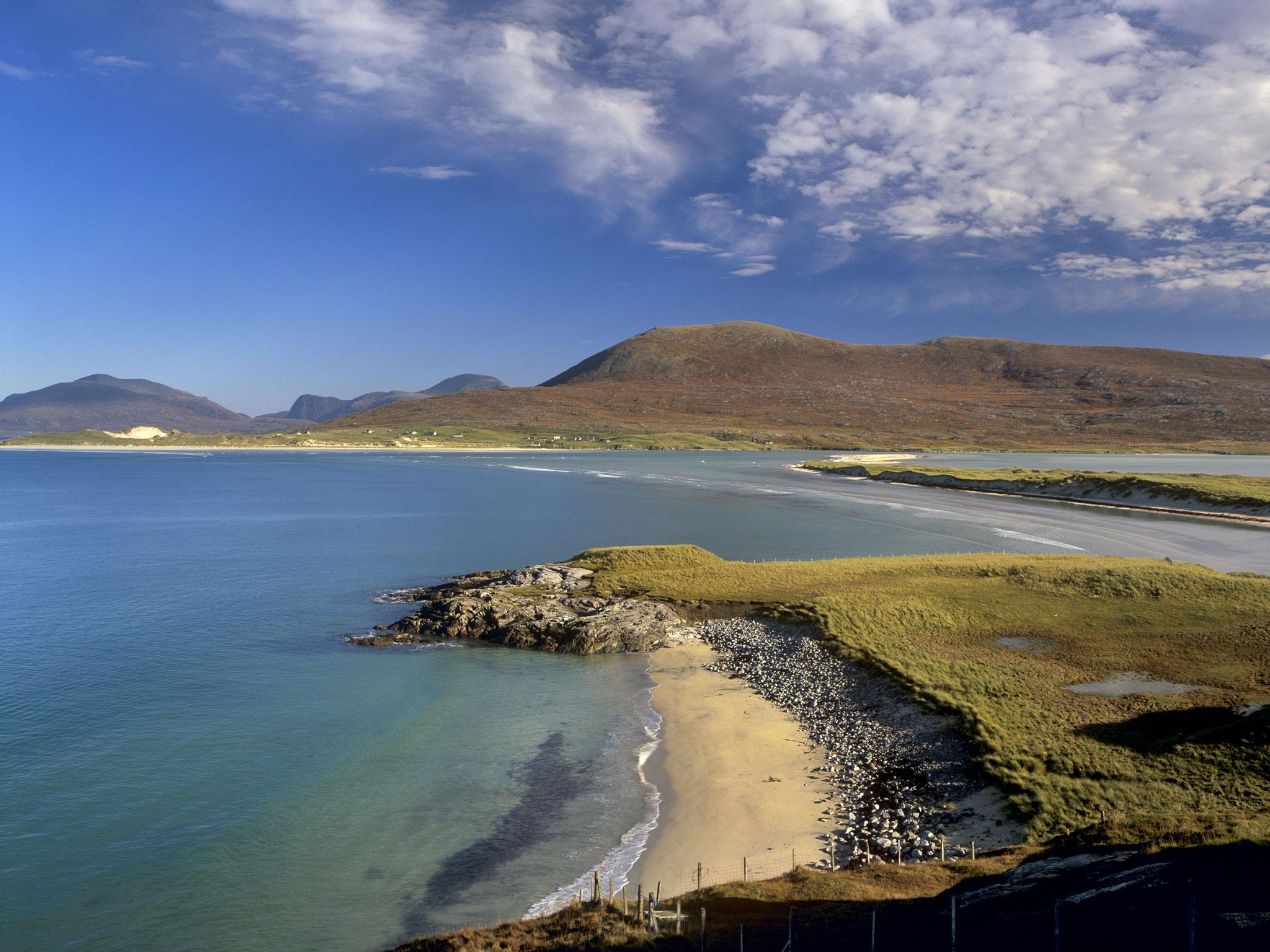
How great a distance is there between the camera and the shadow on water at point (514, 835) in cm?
1579

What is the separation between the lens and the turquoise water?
1611 centimetres

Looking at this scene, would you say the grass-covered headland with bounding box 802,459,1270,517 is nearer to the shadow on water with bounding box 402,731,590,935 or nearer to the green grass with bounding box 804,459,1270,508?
the green grass with bounding box 804,459,1270,508

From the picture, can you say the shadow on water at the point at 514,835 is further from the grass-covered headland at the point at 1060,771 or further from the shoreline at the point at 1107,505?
the shoreline at the point at 1107,505

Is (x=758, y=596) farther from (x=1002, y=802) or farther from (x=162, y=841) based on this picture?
(x=162, y=841)

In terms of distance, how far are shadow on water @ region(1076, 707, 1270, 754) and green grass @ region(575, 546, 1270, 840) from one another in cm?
5

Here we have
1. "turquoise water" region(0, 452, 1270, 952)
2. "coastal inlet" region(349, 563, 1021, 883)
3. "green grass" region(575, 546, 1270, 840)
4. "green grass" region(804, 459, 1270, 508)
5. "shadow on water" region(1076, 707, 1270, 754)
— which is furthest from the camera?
"green grass" region(804, 459, 1270, 508)

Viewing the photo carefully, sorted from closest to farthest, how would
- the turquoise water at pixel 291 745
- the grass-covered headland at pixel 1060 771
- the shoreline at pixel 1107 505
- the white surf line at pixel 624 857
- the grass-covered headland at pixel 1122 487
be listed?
the grass-covered headland at pixel 1060 771
the white surf line at pixel 624 857
the turquoise water at pixel 291 745
the shoreline at pixel 1107 505
the grass-covered headland at pixel 1122 487

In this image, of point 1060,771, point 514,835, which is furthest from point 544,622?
point 1060,771

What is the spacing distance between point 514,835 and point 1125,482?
10704cm

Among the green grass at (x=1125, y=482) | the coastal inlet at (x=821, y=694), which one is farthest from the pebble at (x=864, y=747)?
the green grass at (x=1125, y=482)

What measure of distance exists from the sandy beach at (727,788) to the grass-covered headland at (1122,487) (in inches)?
3351

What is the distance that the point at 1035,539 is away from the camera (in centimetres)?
6788

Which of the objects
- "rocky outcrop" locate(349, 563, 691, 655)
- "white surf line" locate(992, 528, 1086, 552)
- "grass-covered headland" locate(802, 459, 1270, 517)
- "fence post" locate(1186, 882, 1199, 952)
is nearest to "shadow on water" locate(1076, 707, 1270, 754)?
"fence post" locate(1186, 882, 1199, 952)

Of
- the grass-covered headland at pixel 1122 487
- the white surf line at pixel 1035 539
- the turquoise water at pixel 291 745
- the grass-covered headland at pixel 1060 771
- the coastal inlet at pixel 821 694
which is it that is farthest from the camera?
the grass-covered headland at pixel 1122 487
